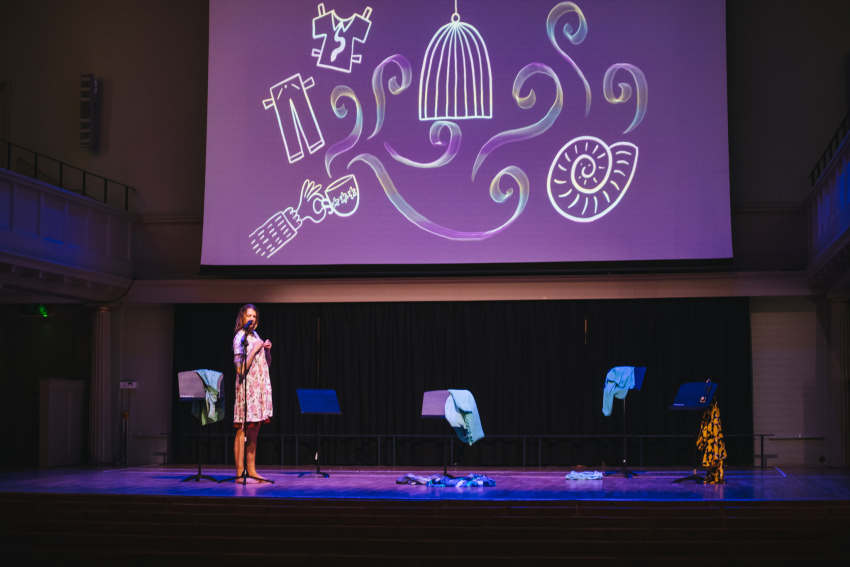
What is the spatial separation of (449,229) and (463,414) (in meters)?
3.16

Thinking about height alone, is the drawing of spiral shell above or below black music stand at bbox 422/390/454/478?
above

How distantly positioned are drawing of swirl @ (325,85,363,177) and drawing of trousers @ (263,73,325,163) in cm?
19

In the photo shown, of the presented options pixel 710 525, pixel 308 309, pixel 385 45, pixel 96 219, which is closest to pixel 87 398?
pixel 96 219

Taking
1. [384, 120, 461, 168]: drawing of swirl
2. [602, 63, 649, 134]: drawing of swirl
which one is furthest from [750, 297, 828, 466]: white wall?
[384, 120, 461, 168]: drawing of swirl

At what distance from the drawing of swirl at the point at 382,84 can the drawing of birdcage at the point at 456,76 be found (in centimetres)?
20

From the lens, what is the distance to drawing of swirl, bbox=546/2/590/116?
10.7 metres

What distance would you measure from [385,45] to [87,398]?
6.37 m

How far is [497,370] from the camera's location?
11.2 meters

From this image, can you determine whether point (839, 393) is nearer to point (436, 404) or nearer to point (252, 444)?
point (436, 404)

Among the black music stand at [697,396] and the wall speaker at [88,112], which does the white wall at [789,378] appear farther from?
the wall speaker at [88,112]

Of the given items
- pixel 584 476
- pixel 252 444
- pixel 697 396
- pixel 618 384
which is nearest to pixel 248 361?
pixel 252 444

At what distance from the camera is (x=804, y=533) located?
475cm

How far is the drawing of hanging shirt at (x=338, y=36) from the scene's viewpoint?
11.1 m

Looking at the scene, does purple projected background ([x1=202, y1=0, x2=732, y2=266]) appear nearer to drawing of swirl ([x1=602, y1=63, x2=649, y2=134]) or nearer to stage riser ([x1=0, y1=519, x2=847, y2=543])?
drawing of swirl ([x1=602, y1=63, x2=649, y2=134])
